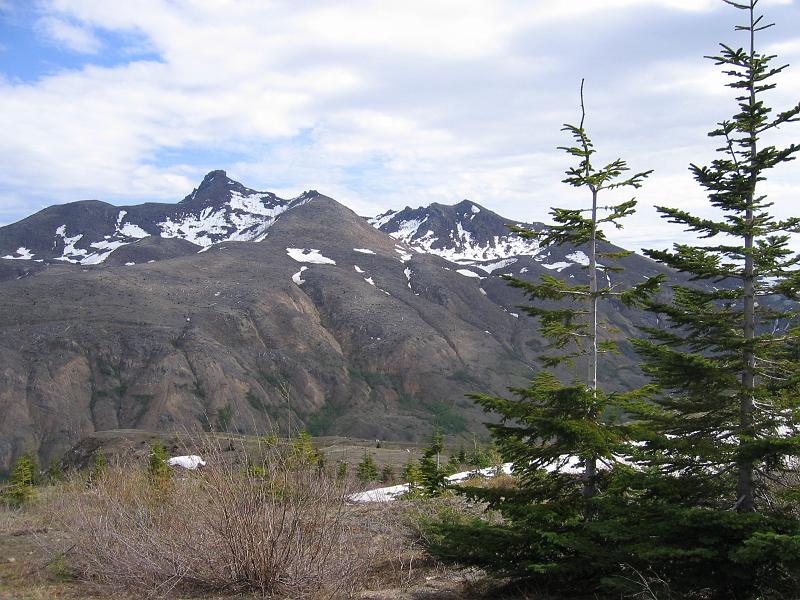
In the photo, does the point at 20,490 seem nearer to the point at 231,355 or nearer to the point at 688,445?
the point at 688,445

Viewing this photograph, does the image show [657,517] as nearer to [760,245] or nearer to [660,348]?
[660,348]

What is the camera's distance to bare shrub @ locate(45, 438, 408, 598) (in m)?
8.92

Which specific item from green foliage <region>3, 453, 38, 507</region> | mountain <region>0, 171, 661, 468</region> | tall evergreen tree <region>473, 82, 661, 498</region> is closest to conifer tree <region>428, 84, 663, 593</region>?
tall evergreen tree <region>473, 82, 661, 498</region>

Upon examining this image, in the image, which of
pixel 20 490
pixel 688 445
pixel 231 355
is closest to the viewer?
pixel 688 445

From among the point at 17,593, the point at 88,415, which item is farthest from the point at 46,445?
the point at 17,593

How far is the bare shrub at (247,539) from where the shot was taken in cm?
892

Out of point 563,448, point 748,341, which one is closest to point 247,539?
point 563,448

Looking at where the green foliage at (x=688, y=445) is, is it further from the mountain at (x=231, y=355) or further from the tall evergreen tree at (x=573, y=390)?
the mountain at (x=231, y=355)

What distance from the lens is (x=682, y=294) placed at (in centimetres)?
996

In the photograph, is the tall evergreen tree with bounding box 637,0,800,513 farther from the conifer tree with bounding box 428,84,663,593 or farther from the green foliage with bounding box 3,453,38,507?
the green foliage with bounding box 3,453,38,507

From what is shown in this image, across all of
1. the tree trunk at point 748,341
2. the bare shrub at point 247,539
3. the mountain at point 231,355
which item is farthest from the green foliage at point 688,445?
the mountain at point 231,355

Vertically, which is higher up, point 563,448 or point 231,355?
point 563,448

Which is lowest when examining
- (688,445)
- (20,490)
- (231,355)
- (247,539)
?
(231,355)

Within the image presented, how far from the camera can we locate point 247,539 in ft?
29.2
